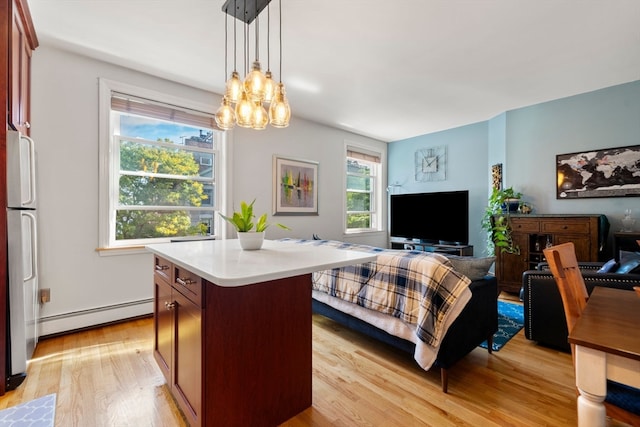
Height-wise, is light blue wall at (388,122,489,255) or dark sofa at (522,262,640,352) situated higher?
light blue wall at (388,122,489,255)

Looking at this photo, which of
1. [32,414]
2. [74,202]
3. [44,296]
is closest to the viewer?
[32,414]

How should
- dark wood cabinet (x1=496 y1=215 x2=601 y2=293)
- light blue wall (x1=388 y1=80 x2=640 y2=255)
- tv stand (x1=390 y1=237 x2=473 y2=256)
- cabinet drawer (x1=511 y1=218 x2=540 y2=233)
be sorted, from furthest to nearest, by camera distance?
tv stand (x1=390 y1=237 x2=473 y2=256) → cabinet drawer (x1=511 y1=218 x2=540 y2=233) → light blue wall (x1=388 y1=80 x2=640 y2=255) → dark wood cabinet (x1=496 y1=215 x2=601 y2=293)

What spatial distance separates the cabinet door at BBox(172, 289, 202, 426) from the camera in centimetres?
125

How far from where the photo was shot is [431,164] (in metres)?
5.14

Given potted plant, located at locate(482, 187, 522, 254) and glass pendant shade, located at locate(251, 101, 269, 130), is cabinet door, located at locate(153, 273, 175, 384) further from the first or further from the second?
potted plant, located at locate(482, 187, 522, 254)

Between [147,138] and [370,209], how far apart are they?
3953mm

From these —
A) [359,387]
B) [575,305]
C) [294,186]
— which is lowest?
[359,387]

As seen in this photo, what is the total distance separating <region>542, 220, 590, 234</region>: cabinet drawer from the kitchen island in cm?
317

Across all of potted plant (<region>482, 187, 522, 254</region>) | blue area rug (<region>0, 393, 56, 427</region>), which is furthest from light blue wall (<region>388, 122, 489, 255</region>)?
blue area rug (<region>0, 393, 56, 427</region>)

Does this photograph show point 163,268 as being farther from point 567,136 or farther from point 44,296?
point 567,136

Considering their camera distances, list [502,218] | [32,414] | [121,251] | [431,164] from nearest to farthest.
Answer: [32,414] → [121,251] → [502,218] → [431,164]

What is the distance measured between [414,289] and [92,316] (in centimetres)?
292

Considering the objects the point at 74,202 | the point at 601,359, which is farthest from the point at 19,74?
the point at 601,359

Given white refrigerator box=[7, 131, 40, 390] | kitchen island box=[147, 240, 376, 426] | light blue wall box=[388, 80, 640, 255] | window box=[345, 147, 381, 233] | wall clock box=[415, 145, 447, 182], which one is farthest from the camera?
window box=[345, 147, 381, 233]
